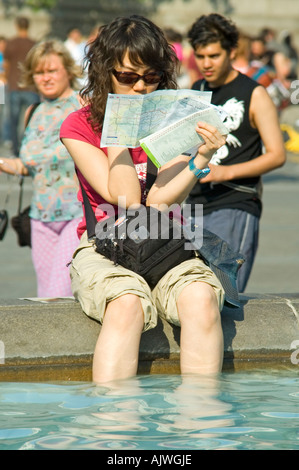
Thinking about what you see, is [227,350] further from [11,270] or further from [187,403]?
[11,270]

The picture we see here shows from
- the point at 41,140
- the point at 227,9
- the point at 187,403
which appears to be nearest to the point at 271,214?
the point at 41,140

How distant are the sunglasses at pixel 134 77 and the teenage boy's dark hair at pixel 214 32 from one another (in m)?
1.32

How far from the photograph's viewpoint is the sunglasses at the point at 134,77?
4.20 metres

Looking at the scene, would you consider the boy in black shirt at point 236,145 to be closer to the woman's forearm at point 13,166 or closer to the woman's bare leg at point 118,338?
the woman's forearm at point 13,166

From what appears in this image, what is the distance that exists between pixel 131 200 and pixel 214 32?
5.87 feet

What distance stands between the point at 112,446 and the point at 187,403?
1.92 feet

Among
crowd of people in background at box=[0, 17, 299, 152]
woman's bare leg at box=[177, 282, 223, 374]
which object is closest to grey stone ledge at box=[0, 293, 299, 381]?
woman's bare leg at box=[177, 282, 223, 374]

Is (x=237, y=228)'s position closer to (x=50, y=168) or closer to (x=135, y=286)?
(x=50, y=168)

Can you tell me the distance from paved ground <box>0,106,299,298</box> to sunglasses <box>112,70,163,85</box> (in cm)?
174

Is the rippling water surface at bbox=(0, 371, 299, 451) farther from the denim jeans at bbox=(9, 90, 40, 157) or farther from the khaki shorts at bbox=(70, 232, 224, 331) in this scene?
the denim jeans at bbox=(9, 90, 40, 157)

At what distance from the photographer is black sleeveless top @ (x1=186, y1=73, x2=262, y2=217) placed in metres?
5.36

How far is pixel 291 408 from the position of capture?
383 centimetres

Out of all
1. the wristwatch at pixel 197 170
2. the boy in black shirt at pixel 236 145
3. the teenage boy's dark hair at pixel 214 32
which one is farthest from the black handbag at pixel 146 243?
the teenage boy's dark hair at pixel 214 32

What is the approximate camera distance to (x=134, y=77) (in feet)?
13.8
